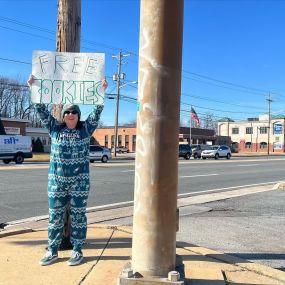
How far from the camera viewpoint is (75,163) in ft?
16.5

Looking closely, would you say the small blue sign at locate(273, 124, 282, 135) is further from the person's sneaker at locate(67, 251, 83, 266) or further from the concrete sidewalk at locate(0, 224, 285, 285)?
the person's sneaker at locate(67, 251, 83, 266)

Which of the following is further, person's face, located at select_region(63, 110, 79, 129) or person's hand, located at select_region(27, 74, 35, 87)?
person's hand, located at select_region(27, 74, 35, 87)

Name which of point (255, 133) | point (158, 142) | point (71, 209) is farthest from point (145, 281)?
point (255, 133)

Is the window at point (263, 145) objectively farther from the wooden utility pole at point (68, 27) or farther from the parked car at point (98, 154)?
the wooden utility pole at point (68, 27)

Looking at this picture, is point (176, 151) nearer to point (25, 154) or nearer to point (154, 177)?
point (154, 177)

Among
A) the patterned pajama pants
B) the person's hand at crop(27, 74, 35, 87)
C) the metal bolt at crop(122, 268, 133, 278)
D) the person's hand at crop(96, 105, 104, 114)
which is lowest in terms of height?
the metal bolt at crop(122, 268, 133, 278)

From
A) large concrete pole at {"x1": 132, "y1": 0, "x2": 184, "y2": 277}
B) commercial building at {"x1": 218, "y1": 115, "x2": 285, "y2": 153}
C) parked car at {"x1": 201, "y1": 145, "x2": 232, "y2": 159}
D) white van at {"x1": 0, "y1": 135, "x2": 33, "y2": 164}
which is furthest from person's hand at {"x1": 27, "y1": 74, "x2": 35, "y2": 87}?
commercial building at {"x1": 218, "y1": 115, "x2": 285, "y2": 153}

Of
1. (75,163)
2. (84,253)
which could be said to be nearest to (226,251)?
(84,253)

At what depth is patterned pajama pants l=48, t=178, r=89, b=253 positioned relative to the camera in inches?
199

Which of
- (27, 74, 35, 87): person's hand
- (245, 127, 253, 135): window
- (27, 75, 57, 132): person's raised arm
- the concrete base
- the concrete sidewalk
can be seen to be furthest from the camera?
(245, 127, 253, 135): window

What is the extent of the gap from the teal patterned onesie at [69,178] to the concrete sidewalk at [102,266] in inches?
13.3

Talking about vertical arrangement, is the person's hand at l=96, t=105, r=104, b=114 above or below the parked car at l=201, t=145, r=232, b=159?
above

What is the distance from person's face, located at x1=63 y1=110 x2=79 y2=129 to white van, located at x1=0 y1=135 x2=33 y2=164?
99.5ft

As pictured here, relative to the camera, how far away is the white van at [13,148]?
34156mm
